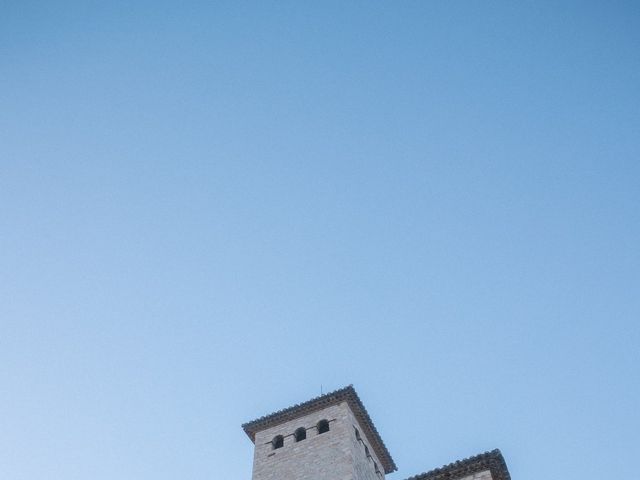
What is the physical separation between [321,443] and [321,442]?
7cm

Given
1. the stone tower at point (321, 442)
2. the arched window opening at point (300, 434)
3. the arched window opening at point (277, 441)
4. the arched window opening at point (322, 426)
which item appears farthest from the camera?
the arched window opening at point (277, 441)


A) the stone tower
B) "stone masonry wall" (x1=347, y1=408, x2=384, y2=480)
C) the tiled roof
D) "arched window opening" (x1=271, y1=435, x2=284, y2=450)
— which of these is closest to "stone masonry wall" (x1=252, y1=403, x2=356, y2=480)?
the stone tower

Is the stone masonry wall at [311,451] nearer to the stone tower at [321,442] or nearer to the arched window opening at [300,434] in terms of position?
the stone tower at [321,442]

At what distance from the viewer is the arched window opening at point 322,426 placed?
1176 inches

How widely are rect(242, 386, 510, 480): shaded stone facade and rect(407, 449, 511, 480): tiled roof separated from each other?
5.80 m

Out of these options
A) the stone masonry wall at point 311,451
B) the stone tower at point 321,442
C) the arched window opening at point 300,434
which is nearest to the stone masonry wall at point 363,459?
the stone tower at point 321,442

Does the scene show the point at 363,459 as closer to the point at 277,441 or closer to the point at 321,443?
→ the point at 321,443

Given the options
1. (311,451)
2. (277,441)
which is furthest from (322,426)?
(277,441)

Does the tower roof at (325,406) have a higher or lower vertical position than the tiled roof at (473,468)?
higher

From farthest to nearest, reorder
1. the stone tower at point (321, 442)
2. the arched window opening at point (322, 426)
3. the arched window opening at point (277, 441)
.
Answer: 1. the arched window opening at point (277, 441)
2. the arched window opening at point (322, 426)
3. the stone tower at point (321, 442)

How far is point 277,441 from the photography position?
3062 cm

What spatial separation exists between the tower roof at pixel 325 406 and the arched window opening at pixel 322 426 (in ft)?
2.83

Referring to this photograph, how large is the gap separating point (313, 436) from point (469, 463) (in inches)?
391

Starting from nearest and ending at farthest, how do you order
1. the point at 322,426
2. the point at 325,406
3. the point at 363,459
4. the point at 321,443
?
the point at 321,443 → the point at 363,459 → the point at 322,426 → the point at 325,406
